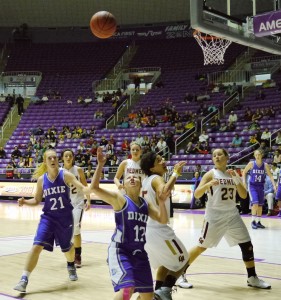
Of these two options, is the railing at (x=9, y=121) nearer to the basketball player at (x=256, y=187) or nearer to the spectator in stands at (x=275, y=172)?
the spectator in stands at (x=275, y=172)

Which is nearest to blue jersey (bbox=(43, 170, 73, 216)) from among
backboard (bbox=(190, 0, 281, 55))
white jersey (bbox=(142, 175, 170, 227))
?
white jersey (bbox=(142, 175, 170, 227))

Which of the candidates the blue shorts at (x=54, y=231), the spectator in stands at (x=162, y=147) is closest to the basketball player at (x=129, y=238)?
the blue shorts at (x=54, y=231)

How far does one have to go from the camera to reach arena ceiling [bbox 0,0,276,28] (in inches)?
1234

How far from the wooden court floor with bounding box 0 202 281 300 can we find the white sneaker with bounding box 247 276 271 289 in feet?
0.22

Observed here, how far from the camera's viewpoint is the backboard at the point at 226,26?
9.48 meters

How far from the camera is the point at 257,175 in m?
12.0

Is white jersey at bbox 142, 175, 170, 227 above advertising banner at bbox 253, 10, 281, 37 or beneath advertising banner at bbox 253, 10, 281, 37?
beneath

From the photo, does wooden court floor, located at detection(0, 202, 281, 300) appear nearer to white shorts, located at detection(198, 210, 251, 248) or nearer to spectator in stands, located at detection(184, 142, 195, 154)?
white shorts, located at detection(198, 210, 251, 248)

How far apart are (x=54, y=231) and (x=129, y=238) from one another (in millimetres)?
2272

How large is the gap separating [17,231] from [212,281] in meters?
6.55

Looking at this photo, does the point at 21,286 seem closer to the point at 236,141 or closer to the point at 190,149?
the point at 236,141

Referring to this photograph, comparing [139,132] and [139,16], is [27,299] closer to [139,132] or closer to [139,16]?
[139,132]

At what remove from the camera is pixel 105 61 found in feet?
109

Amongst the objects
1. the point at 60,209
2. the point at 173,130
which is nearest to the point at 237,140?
the point at 173,130
